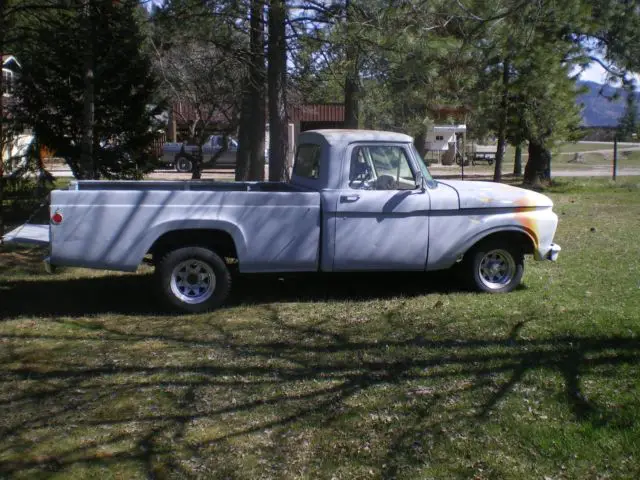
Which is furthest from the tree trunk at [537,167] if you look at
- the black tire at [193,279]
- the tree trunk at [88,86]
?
the black tire at [193,279]

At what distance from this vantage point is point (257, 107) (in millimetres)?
13602

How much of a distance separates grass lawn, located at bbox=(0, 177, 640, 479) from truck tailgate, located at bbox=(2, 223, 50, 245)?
77cm

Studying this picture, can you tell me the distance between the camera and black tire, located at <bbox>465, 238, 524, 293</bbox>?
8.16 m

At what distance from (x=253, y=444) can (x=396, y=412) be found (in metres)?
0.96

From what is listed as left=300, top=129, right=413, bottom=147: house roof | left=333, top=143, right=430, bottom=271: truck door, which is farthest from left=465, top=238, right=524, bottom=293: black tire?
left=300, top=129, right=413, bottom=147: house roof

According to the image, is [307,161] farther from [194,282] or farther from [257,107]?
[257,107]

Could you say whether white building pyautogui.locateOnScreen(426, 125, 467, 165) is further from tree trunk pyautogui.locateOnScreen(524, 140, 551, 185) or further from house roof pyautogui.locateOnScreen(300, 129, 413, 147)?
house roof pyautogui.locateOnScreen(300, 129, 413, 147)

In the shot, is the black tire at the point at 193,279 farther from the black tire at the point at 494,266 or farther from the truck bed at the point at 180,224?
the black tire at the point at 494,266

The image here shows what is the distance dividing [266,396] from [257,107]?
894 cm

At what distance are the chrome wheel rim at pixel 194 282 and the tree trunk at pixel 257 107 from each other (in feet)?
17.8

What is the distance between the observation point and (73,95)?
13.8m

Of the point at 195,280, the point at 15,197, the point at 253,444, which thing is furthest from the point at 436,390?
the point at 15,197

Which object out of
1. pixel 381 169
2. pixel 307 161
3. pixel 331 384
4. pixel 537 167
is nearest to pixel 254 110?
pixel 307 161

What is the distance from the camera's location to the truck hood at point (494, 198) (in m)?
7.96
